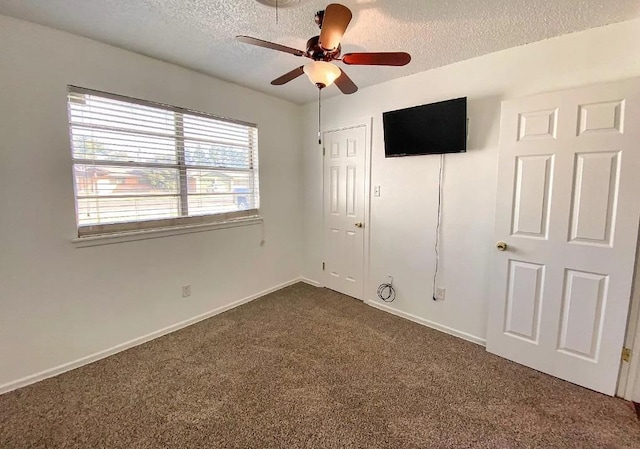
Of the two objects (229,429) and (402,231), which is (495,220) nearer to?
(402,231)

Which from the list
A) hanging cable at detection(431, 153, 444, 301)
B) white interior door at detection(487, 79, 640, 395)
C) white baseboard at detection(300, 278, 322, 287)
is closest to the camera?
white interior door at detection(487, 79, 640, 395)

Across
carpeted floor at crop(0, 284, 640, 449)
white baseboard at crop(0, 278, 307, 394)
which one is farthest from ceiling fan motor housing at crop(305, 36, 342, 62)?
white baseboard at crop(0, 278, 307, 394)

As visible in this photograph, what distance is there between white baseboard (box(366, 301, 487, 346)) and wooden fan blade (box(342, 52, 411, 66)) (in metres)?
2.32

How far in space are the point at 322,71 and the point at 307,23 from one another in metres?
0.46

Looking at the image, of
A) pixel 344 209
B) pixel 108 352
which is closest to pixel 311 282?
pixel 344 209

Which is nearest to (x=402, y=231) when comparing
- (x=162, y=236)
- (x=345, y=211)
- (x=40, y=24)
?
(x=345, y=211)

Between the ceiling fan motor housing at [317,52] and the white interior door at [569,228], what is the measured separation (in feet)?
4.72

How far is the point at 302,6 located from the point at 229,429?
2.48 meters

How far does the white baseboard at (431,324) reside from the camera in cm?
252

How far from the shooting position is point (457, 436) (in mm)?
1569

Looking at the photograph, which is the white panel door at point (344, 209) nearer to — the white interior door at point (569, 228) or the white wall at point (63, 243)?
the white wall at point (63, 243)

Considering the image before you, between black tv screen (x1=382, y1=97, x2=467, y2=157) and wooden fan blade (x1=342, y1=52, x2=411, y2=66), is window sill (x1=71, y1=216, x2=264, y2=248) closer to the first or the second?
black tv screen (x1=382, y1=97, x2=467, y2=157)

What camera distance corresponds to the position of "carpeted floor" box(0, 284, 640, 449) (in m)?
1.56

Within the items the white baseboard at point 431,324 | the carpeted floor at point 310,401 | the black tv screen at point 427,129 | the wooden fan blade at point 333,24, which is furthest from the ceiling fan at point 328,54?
the white baseboard at point 431,324
